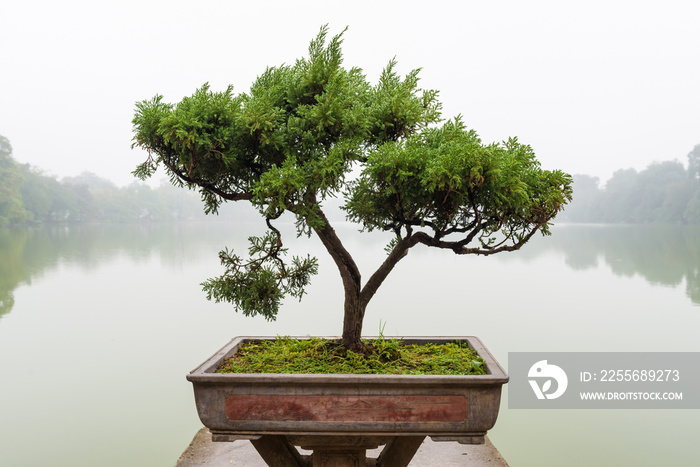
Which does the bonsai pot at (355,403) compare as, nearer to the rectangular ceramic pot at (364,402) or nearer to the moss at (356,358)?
the rectangular ceramic pot at (364,402)

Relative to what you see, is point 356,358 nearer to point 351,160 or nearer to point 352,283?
point 352,283

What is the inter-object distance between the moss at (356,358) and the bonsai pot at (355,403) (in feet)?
0.67

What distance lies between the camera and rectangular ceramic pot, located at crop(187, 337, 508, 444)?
6.97ft

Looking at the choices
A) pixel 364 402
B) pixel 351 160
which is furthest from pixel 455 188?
pixel 364 402

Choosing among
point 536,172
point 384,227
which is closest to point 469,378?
point 384,227

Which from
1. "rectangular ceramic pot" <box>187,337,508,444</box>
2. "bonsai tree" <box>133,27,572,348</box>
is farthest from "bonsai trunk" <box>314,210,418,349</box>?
"rectangular ceramic pot" <box>187,337,508,444</box>

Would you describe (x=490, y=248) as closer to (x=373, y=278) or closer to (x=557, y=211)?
(x=557, y=211)

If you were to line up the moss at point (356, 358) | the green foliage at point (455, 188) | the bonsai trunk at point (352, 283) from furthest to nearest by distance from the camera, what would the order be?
the bonsai trunk at point (352, 283) → the moss at point (356, 358) → the green foliage at point (455, 188)

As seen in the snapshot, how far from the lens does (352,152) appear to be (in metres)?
2.18

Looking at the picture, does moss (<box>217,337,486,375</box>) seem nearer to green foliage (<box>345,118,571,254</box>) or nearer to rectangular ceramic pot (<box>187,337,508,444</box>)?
rectangular ceramic pot (<box>187,337,508,444</box>)

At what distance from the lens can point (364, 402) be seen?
2.14 metres

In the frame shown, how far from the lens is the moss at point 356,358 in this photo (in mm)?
2393

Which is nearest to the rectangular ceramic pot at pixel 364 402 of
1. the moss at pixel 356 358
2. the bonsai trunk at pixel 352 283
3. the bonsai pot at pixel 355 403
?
the bonsai pot at pixel 355 403

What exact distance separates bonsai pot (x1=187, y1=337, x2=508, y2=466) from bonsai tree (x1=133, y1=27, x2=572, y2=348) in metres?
0.54
